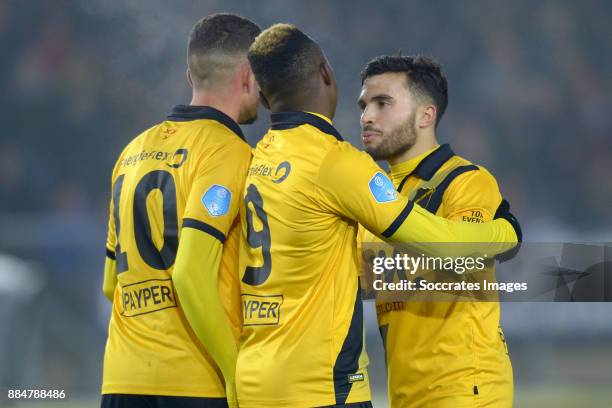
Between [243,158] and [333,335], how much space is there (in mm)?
626

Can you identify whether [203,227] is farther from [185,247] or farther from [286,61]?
[286,61]

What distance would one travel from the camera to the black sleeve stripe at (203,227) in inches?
102

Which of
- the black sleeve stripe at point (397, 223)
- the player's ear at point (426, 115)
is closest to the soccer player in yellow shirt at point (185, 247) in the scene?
the black sleeve stripe at point (397, 223)

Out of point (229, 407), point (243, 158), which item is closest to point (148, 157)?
point (243, 158)

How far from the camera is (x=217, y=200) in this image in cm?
262

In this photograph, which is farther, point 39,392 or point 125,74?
point 125,74

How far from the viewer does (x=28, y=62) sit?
941cm

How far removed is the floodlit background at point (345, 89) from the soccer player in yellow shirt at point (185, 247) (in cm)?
468

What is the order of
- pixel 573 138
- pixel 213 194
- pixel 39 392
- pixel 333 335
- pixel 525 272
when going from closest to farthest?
1. pixel 333 335
2. pixel 213 194
3. pixel 525 272
4. pixel 39 392
5. pixel 573 138

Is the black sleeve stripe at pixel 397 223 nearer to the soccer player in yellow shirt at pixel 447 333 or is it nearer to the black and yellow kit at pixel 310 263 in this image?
the black and yellow kit at pixel 310 263

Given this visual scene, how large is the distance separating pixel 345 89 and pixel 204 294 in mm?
6427

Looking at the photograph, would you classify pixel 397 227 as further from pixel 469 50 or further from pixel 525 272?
pixel 469 50

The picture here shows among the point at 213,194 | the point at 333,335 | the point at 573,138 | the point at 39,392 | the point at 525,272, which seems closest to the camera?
the point at 333,335

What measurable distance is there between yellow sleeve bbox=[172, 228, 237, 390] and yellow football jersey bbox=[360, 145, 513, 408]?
63 cm
